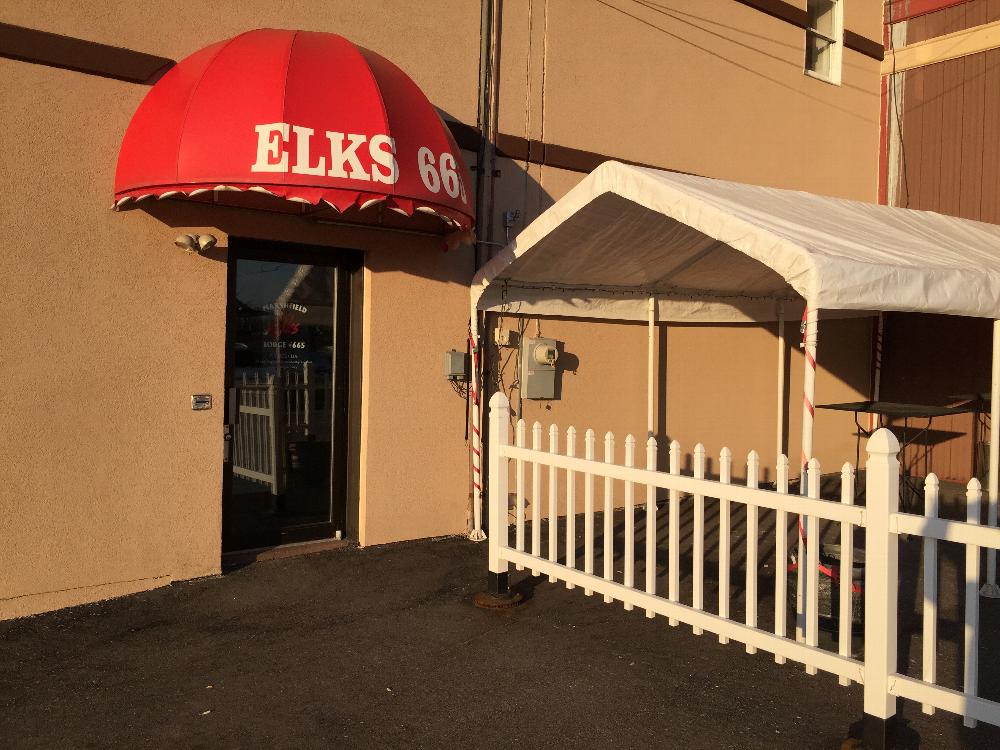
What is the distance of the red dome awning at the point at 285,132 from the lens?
16.4ft

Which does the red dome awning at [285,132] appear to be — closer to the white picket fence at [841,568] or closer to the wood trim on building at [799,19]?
the white picket fence at [841,568]

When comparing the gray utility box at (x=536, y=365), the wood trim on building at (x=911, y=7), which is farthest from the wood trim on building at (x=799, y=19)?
the gray utility box at (x=536, y=365)

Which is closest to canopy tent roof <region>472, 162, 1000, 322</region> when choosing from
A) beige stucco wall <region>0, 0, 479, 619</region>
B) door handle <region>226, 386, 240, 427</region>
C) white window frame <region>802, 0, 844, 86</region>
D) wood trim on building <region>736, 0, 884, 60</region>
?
beige stucco wall <region>0, 0, 479, 619</region>

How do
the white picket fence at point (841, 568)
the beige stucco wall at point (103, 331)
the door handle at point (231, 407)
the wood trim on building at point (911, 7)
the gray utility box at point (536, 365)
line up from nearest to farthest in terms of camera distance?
the white picket fence at point (841, 568) → the beige stucco wall at point (103, 331) → the door handle at point (231, 407) → the gray utility box at point (536, 365) → the wood trim on building at point (911, 7)

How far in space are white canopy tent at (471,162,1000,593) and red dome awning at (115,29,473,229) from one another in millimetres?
1288

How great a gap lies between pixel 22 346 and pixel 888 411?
6360 millimetres

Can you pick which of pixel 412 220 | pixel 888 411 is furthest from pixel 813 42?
pixel 412 220

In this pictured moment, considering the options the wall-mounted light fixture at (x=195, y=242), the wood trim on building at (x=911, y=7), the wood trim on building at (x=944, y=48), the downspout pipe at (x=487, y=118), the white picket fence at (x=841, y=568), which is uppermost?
the wood trim on building at (x=911, y=7)

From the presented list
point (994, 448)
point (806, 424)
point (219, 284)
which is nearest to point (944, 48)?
point (994, 448)

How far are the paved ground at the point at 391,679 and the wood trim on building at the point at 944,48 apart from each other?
9.32m

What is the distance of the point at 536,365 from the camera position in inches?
304

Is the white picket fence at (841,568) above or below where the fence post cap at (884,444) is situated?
below

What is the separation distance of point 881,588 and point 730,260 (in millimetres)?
4556

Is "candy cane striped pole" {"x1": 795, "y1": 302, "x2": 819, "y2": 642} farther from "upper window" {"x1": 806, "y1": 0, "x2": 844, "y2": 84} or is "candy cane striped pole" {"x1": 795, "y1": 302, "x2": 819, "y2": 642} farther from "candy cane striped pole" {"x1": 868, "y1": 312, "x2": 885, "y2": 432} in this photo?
"upper window" {"x1": 806, "y1": 0, "x2": 844, "y2": 84}
